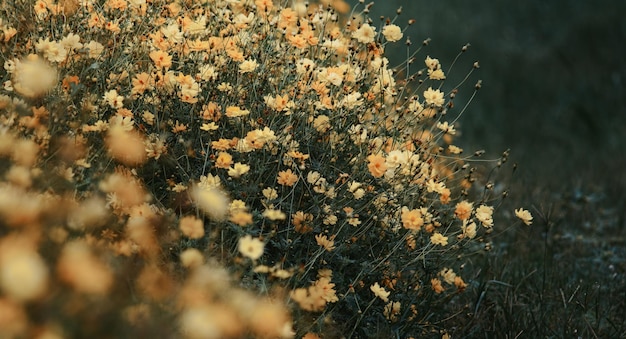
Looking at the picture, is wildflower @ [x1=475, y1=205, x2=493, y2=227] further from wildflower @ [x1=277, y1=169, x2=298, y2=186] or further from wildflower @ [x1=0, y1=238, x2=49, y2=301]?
wildflower @ [x1=0, y1=238, x2=49, y2=301]

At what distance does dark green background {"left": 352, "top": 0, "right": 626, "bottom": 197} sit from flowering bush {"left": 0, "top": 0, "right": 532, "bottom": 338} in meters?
2.79

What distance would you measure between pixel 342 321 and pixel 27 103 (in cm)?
123

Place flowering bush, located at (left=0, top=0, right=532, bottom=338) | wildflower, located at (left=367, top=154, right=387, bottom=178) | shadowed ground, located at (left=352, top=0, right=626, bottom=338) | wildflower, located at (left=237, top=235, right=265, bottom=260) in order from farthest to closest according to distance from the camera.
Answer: shadowed ground, located at (left=352, top=0, right=626, bottom=338) → wildflower, located at (left=367, top=154, right=387, bottom=178) → wildflower, located at (left=237, top=235, right=265, bottom=260) → flowering bush, located at (left=0, top=0, right=532, bottom=338)

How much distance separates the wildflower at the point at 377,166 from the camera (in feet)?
7.38

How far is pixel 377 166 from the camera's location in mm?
2264

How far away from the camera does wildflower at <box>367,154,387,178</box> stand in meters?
2.25

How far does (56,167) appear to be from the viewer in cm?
199

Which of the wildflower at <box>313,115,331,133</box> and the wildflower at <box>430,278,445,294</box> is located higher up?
the wildflower at <box>313,115,331,133</box>

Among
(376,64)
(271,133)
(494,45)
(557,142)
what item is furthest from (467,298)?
(494,45)

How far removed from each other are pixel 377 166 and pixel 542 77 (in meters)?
6.37

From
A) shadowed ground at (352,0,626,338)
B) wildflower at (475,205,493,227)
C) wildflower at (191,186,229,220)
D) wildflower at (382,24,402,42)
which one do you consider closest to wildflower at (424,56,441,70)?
wildflower at (382,24,402,42)

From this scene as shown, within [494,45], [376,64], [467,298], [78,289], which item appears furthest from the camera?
[494,45]

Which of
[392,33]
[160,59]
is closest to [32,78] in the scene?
[160,59]

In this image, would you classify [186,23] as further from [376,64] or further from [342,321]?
[342,321]
